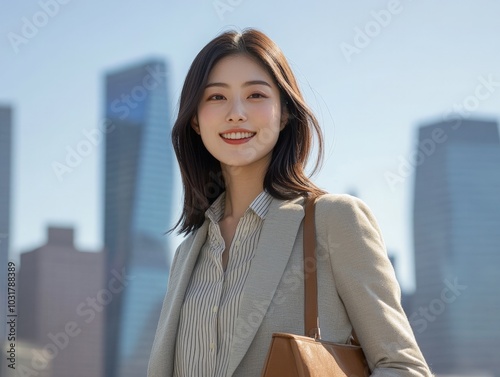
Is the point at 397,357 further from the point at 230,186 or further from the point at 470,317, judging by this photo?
the point at 470,317

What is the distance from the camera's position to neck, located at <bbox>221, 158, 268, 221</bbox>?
336cm

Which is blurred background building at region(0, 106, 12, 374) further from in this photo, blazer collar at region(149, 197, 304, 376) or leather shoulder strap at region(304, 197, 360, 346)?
leather shoulder strap at region(304, 197, 360, 346)

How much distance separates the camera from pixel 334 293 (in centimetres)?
291

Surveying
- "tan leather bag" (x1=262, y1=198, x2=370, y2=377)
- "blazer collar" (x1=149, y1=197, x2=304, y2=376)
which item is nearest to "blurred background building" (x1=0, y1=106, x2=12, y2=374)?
"blazer collar" (x1=149, y1=197, x2=304, y2=376)

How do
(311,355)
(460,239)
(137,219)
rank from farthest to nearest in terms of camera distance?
(460,239), (137,219), (311,355)

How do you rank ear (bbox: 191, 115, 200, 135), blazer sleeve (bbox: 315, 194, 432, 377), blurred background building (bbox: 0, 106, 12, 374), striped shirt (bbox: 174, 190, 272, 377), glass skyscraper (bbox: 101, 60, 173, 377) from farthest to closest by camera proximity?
glass skyscraper (bbox: 101, 60, 173, 377)
blurred background building (bbox: 0, 106, 12, 374)
ear (bbox: 191, 115, 200, 135)
striped shirt (bbox: 174, 190, 272, 377)
blazer sleeve (bbox: 315, 194, 432, 377)

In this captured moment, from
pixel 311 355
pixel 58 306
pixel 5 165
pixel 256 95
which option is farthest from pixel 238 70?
pixel 5 165

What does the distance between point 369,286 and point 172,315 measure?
753mm

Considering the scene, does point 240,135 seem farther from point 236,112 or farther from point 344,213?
point 344,213

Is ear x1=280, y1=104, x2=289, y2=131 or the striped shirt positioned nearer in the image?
the striped shirt

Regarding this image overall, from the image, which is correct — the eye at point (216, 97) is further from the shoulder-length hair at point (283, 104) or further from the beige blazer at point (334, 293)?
the beige blazer at point (334, 293)

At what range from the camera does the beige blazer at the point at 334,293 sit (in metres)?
2.78

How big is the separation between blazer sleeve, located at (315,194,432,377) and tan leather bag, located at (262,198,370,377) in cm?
7

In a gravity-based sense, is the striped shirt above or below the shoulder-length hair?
below
